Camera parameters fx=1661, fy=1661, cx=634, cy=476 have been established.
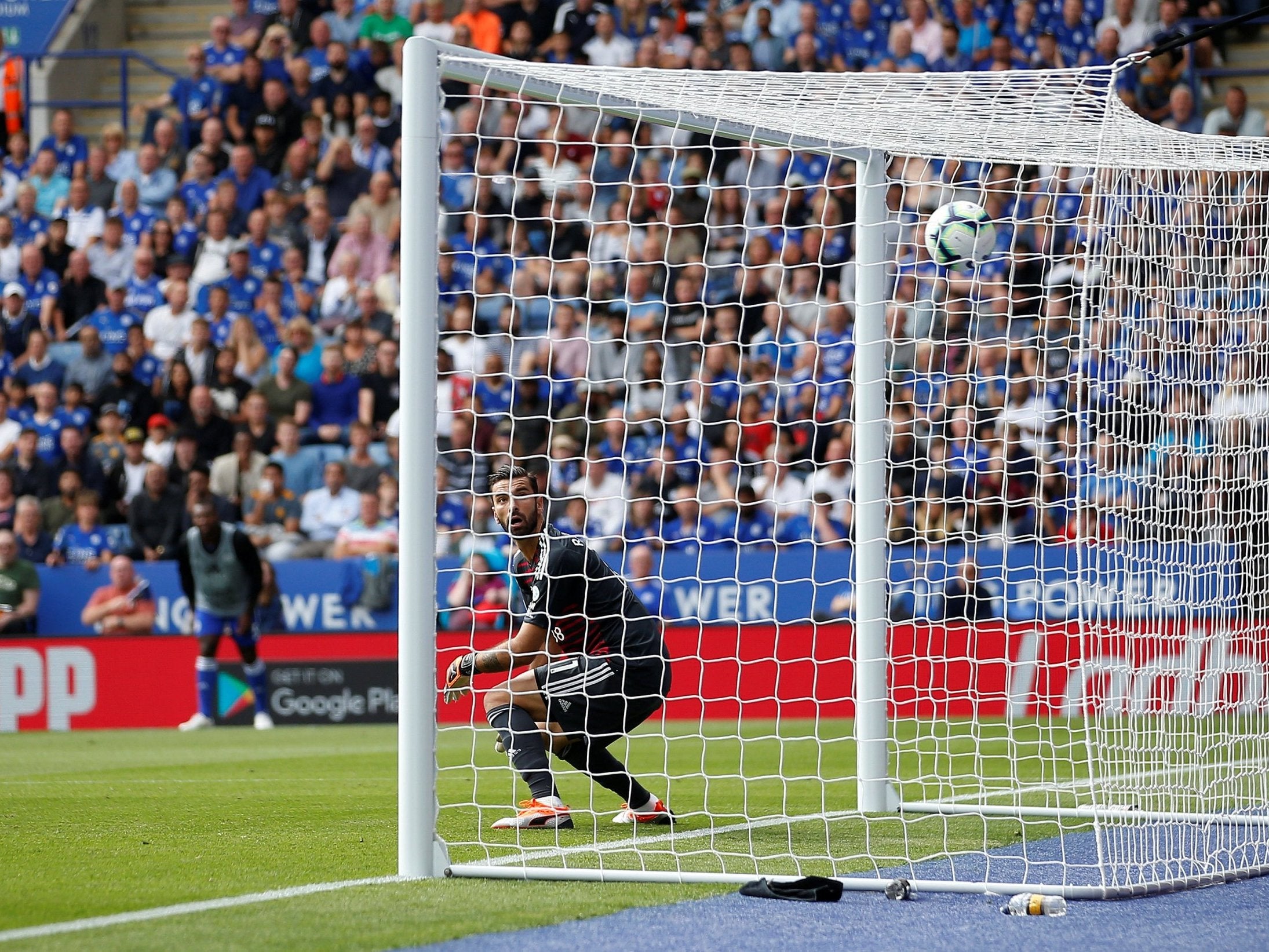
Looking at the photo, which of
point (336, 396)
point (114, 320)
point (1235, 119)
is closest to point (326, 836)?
point (336, 396)

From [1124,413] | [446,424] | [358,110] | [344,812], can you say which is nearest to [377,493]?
[446,424]

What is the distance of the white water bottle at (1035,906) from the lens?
507 cm

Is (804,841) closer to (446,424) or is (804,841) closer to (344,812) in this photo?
(344,812)

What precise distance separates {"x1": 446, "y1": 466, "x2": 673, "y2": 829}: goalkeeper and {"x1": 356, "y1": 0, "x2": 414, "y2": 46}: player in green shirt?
41.9ft

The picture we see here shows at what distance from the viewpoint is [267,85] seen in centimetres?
1817

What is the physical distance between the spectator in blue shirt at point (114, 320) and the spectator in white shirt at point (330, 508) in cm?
315

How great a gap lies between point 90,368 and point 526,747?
11046 millimetres

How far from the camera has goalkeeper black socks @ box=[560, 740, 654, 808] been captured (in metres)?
7.10

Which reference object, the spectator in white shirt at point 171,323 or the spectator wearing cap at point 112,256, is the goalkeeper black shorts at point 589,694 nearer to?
the spectator in white shirt at point 171,323

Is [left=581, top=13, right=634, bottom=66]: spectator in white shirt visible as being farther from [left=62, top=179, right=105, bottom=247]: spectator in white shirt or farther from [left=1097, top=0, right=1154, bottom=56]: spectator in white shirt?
[left=62, top=179, right=105, bottom=247]: spectator in white shirt

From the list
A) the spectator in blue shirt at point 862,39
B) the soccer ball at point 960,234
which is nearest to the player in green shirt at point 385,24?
the spectator in blue shirt at point 862,39

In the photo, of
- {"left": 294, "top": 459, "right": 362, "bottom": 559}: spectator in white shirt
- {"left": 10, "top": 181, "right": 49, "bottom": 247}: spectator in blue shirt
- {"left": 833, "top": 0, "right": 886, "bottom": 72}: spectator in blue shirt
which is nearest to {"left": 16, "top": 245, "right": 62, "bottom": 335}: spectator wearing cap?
{"left": 10, "top": 181, "right": 49, "bottom": 247}: spectator in blue shirt

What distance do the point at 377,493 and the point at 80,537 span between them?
283 cm

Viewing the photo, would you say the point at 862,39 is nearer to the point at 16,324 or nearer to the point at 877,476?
the point at 16,324
